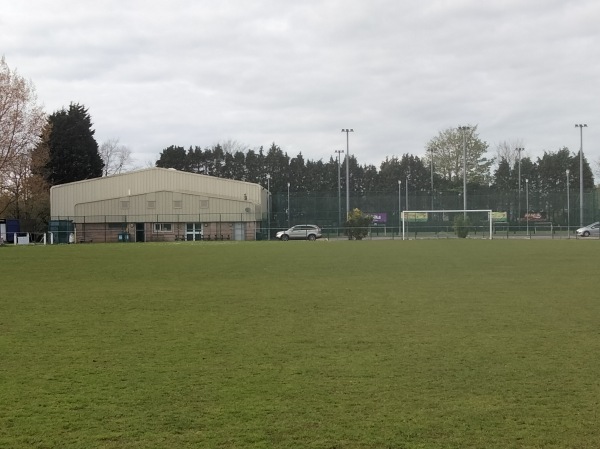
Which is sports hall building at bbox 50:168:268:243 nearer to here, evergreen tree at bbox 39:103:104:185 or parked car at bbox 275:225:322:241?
parked car at bbox 275:225:322:241

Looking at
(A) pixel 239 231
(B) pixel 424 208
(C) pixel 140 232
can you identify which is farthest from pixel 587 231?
(C) pixel 140 232

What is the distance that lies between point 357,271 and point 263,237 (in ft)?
145

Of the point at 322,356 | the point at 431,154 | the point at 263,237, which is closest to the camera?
the point at 322,356

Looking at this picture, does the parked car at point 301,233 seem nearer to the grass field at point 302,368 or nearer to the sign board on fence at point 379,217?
the sign board on fence at point 379,217

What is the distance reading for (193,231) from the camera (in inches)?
2574

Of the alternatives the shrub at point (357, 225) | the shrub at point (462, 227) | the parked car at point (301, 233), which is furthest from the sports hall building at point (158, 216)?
the shrub at point (462, 227)

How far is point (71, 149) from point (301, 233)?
1302 inches

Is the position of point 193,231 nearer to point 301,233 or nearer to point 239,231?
point 239,231

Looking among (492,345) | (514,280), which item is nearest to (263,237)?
(514,280)

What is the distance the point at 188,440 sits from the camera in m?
5.16

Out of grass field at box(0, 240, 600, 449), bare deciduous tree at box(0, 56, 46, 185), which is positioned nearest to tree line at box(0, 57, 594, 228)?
bare deciduous tree at box(0, 56, 46, 185)

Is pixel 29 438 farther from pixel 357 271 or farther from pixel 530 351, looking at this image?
pixel 357 271

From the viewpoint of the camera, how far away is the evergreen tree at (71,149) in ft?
251

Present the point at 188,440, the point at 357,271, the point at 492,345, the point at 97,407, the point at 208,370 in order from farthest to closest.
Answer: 1. the point at 357,271
2. the point at 492,345
3. the point at 208,370
4. the point at 97,407
5. the point at 188,440
